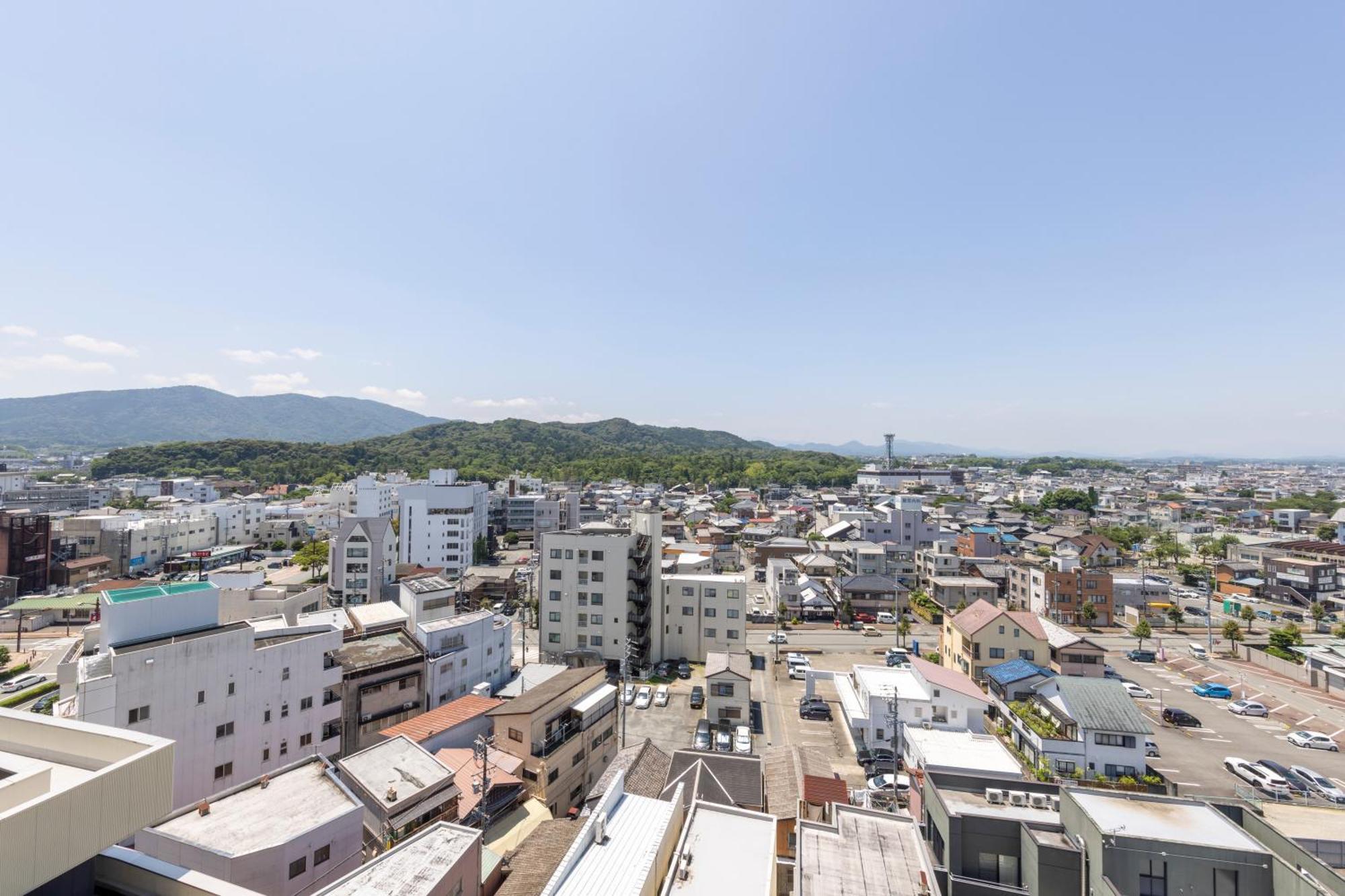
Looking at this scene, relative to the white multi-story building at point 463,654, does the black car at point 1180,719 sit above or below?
below

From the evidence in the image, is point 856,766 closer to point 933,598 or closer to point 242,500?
point 933,598

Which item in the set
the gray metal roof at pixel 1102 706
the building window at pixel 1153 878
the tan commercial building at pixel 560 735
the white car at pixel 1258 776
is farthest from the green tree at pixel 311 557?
the white car at pixel 1258 776

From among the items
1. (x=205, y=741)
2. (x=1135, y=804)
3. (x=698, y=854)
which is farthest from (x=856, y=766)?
(x=205, y=741)

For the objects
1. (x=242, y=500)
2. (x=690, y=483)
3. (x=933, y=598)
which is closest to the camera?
(x=933, y=598)

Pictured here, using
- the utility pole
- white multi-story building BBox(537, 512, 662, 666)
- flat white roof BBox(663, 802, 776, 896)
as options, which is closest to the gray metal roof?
flat white roof BBox(663, 802, 776, 896)

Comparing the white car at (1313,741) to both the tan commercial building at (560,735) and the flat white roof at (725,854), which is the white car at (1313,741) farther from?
the tan commercial building at (560,735)

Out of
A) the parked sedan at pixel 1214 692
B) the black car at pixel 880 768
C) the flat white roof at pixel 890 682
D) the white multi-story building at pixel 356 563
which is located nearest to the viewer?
the black car at pixel 880 768

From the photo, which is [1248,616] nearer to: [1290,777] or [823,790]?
[1290,777]
